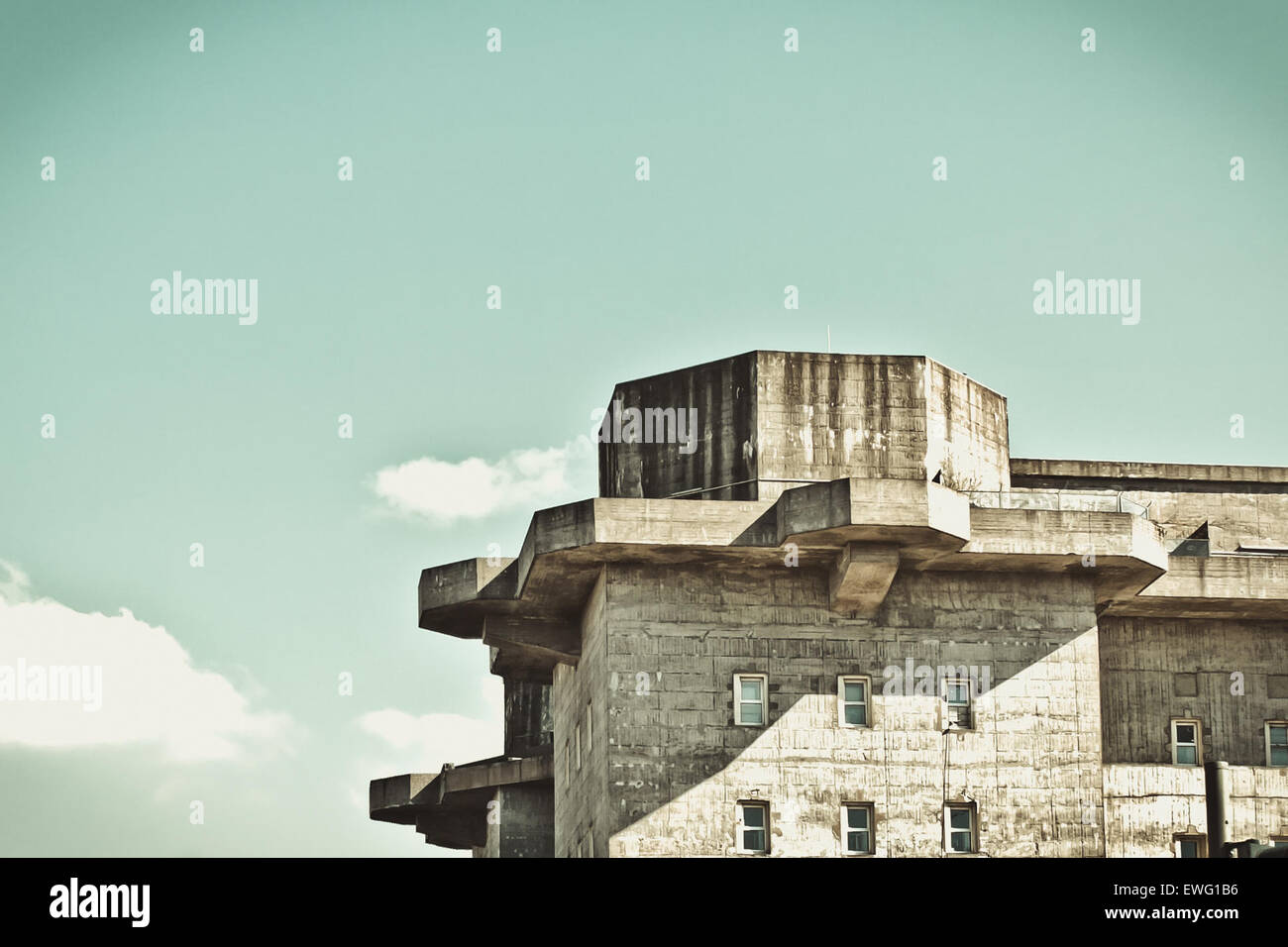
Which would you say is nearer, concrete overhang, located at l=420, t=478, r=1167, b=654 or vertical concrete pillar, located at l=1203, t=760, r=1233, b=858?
concrete overhang, located at l=420, t=478, r=1167, b=654

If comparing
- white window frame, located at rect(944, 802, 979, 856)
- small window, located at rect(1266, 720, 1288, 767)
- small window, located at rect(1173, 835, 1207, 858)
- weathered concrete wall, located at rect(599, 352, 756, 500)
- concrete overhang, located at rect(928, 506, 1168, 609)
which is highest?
weathered concrete wall, located at rect(599, 352, 756, 500)

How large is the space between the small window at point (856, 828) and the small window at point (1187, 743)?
882 centimetres

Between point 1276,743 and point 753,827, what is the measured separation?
13422 mm

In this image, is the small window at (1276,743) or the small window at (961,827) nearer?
the small window at (961,827)

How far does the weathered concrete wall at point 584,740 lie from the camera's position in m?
44.5

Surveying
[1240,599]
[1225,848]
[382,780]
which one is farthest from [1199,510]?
[382,780]

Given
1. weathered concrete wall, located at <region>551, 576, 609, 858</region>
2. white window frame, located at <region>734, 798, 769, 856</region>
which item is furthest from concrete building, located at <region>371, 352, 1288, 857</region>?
weathered concrete wall, located at <region>551, 576, 609, 858</region>

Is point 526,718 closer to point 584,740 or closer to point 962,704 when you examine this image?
point 584,740

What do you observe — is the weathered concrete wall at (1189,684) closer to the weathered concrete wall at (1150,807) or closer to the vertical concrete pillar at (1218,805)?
the vertical concrete pillar at (1218,805)

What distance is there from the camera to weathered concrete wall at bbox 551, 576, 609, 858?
146ft

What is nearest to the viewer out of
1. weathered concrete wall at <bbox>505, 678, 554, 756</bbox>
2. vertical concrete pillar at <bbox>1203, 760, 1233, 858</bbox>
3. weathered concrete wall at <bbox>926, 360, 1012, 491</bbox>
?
weathered concrete wall at <bbox>926, 360, 1012, 491</bbox>

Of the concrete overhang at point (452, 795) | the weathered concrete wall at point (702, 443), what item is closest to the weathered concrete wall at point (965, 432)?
the weathered concrete wall at point (702, 443)

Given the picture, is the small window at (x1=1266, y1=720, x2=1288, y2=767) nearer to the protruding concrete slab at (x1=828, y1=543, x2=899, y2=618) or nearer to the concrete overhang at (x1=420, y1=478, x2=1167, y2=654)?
the concrete overhang at (x1=420, y1=478, x2=1167, y2=654)

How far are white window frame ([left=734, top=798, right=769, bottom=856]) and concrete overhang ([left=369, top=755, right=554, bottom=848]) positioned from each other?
1486 centimetres
